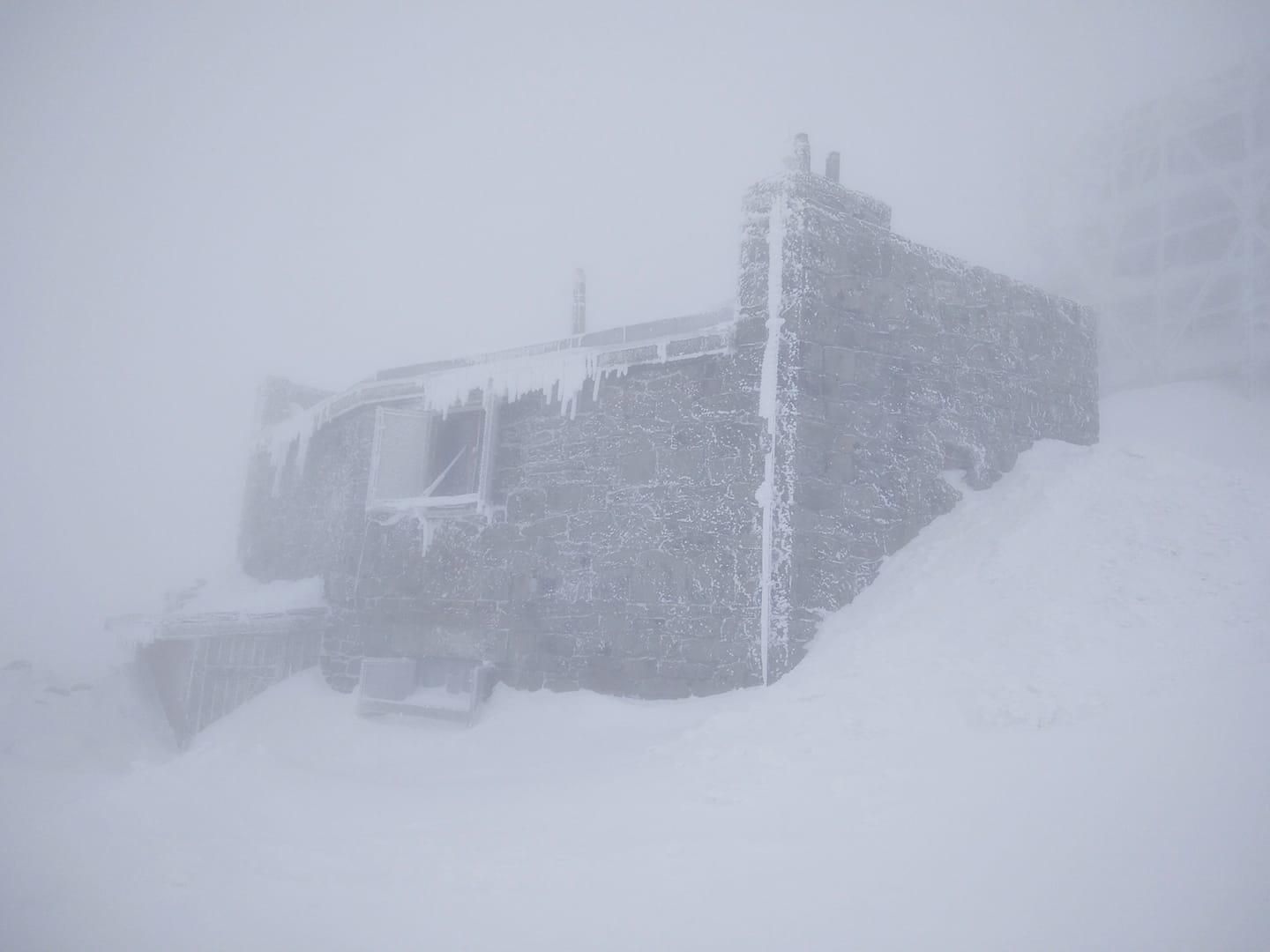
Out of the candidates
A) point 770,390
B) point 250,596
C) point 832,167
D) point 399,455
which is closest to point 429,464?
point 399,455

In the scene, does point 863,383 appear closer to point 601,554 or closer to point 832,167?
point 832,167

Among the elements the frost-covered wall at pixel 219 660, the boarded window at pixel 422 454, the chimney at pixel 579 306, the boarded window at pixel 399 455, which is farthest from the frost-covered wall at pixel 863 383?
the frost-covered wall at pixel 219 660

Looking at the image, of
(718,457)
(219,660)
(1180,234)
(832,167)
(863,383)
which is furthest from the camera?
(1180,234)

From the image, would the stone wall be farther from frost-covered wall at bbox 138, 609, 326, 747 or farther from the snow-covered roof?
frost-covered wall at bbox 138, 609, 326, 747

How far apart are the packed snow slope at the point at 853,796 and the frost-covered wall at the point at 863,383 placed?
0.43 meters

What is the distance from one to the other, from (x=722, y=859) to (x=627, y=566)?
3771 millimetres

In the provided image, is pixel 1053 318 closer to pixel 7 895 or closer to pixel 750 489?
pixel 750 489

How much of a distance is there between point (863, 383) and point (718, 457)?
1.61 m

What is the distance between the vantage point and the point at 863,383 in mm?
7941

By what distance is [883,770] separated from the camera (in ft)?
17.4

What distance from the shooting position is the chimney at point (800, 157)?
8.29m

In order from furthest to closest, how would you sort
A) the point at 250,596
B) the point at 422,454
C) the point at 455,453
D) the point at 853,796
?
the point at 250,596
the point at 422,454
the point at 455,453
the point at 853,796

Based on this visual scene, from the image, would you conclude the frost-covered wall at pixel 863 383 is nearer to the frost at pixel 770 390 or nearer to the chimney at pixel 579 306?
the frost at pixel 770 390

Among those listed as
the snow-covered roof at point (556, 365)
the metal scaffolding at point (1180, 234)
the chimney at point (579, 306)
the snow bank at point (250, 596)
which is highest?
the metal scaffolding at point (1180, 234)
